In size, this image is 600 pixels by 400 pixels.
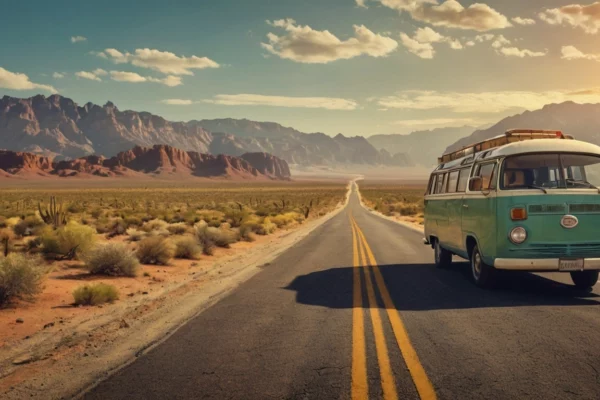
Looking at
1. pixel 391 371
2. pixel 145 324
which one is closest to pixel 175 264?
pixel 145 324

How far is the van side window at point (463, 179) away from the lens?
32.3 feet

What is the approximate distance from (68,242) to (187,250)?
11.4ft

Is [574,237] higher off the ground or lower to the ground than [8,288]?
higher

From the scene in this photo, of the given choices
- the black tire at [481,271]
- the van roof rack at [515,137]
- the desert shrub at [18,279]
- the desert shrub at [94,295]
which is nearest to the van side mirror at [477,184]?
the black tire at [481,271]

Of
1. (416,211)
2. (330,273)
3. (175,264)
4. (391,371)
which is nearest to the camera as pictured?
(391,371)

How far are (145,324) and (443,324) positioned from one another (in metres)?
4.33

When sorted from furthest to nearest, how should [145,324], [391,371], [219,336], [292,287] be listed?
[292,287] < [145,324] < [219,336] < [391,371]

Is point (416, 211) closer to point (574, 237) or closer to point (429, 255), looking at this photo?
point (429, 255)

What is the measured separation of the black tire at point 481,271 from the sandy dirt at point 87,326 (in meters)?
4.89

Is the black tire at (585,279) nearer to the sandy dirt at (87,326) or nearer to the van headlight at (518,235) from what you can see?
the van headlight at (518,235)

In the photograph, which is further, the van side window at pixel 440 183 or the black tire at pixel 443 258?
the van side window at pixel 440 183

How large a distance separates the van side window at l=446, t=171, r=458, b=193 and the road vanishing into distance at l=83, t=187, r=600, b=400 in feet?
7.43

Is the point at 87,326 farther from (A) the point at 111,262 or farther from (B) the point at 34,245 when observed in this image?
(B) the point at 34,245

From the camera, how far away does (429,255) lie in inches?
585
